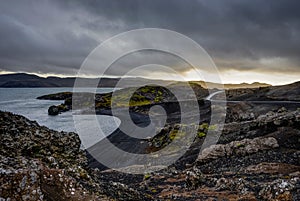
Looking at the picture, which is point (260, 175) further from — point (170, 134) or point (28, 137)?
point (170, 134)

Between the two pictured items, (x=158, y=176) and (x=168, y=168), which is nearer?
(x=158, y=176)

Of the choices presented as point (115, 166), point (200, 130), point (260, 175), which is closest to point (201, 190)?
point (260, 175)

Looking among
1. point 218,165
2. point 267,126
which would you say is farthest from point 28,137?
point 267,126

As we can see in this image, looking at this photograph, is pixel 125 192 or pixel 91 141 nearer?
pixel 125 192

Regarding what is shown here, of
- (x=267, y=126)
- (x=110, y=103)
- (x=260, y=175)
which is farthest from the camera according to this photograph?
(x=110, y=103)

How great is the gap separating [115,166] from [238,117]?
27.6 m

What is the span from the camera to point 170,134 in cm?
3684

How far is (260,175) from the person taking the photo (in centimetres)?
1633

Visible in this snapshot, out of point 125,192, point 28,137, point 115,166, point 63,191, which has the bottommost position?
point 115,166

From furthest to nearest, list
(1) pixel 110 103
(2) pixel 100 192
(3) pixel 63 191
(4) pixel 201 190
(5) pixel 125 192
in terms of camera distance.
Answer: (1) pixel 110 103 → (4) pixel 201 190 → (5) pixel 125 192 → (2) pixel 100 192 → (3) pixel 63 191

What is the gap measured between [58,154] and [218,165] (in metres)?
15.9

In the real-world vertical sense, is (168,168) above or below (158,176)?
below

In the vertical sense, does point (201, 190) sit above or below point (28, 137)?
below

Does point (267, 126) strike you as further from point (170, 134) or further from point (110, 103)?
point (110, 103)
